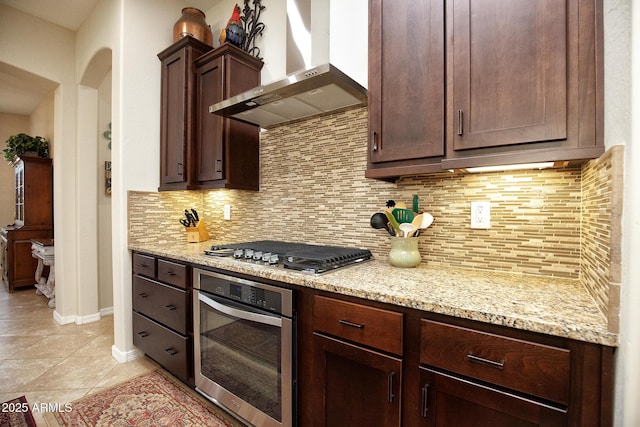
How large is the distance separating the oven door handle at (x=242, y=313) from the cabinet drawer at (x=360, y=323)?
0.75 feet

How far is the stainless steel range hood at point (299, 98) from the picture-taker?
1425 millimetres

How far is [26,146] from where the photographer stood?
4164 mm

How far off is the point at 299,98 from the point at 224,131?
0.75 m

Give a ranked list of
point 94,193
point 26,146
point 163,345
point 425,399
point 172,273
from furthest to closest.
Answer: point 26,146
point 94,193
point 163,345
point 172,273
point 425,399

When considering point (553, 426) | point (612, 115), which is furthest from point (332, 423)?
point (612, 115)

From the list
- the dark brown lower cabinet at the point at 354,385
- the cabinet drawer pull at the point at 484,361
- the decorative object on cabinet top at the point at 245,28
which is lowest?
the dark brown lower cabinet at the point at 354,385

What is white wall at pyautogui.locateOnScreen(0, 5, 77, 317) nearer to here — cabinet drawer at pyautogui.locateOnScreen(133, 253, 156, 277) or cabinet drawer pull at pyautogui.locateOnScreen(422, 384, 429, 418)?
cabinet drawer at pyautogui.locateOnScreen(133, 253, 156, 277)

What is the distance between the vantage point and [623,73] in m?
0.75

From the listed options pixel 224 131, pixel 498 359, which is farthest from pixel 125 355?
pixel 498 359

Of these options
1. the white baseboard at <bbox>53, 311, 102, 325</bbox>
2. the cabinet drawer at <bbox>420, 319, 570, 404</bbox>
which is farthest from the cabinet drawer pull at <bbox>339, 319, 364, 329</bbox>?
the white baseboard at <bbox>53, 311, 102, 325</bbox>

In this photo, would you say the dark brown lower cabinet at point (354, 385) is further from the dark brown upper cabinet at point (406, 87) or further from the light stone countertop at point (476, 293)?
the dark brown upper cabinet at point (406, 87)

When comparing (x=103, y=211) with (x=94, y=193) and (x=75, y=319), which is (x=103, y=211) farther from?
(x=75, y=319)

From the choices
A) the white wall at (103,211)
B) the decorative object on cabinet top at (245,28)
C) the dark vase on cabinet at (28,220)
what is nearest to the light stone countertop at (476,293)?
the decorative object on cabinet top at (245,28)

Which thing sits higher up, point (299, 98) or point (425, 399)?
point (299, 98)
